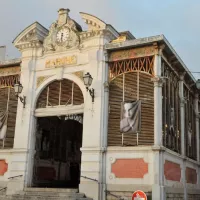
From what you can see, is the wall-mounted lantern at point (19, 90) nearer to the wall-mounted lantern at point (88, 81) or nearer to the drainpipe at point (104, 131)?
the wall-mounted lantern at point (88, 81)

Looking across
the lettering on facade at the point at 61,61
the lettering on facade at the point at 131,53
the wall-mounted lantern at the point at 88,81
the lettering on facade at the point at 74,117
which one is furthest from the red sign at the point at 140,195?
the lettering on facade at the point at 61,61

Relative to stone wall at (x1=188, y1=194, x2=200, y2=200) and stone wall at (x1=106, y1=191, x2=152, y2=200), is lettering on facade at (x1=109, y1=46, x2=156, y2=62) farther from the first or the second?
stone wall at (x1=188, y1=194, x2=200, y2=200)

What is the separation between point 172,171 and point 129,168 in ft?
7.31

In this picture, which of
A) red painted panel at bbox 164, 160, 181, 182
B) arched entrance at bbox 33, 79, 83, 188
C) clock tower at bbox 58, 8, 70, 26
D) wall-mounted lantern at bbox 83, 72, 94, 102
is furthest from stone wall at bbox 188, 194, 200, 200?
clock tower at bbox 58, 8, 70, 26

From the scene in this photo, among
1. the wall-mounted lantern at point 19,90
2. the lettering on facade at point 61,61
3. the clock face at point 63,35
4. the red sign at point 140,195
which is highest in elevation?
the clock face at point 63,35

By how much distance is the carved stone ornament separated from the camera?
17172 mm

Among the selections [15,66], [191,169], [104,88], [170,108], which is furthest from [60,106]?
[191,169]

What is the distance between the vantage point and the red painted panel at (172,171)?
1488 centimetres

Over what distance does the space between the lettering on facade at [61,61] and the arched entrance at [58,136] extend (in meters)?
0.82

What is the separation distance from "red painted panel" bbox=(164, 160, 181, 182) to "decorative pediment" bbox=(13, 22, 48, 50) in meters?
8.58

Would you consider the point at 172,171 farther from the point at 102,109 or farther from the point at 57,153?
the point at 57,153

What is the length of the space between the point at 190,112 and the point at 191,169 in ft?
10.8

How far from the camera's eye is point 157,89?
15.0 meters

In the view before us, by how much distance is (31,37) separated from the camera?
1803 centimetres
